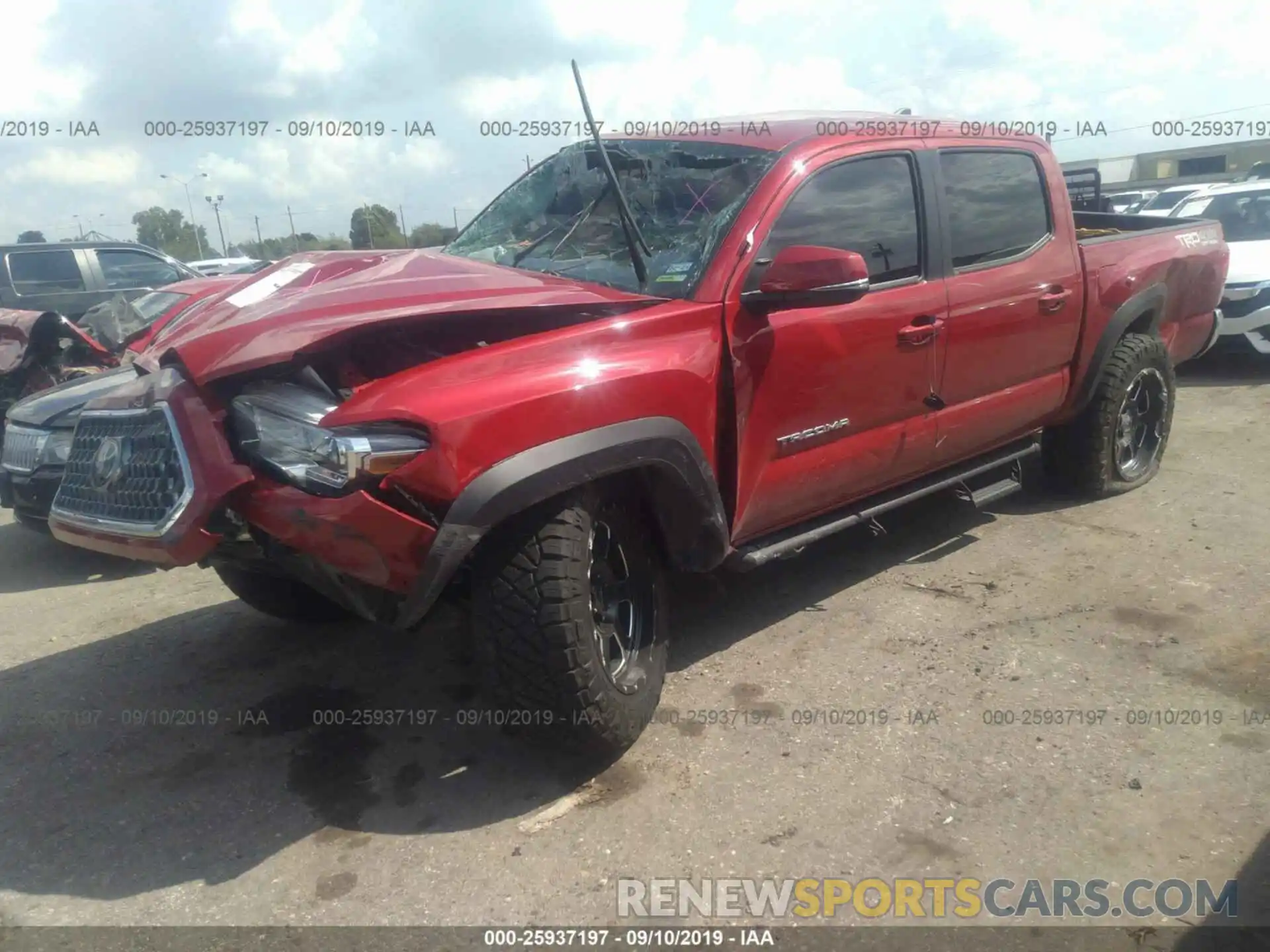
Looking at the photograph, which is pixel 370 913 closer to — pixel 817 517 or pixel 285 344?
pixel 285 344

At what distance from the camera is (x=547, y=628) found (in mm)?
2699

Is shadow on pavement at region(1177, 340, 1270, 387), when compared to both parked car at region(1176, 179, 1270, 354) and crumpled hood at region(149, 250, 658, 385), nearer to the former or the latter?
parked car at region(1176, 179, 1270, 354)

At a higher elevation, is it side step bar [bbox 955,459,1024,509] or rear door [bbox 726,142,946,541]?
rear door [bbox 726,142,946,541]

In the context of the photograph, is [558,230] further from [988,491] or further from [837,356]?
[988,491]

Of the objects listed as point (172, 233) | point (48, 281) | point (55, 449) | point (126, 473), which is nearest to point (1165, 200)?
point (48, 281)

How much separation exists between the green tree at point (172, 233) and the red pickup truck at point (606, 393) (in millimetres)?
26630

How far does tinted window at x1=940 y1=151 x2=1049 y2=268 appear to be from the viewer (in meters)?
4.13

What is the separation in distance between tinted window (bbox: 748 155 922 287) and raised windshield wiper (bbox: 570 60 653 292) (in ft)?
1.30

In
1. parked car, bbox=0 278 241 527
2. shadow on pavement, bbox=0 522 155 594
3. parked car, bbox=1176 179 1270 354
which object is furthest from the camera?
parked car, bbox=1176 179 1270 354

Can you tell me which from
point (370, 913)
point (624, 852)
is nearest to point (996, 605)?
point (624, 852)

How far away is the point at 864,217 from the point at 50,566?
4.68 m

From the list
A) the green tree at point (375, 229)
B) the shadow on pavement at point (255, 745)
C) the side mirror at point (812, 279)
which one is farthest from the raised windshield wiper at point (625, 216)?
the green tree at point (375, 229)

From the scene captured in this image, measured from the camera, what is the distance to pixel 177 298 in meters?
7.01

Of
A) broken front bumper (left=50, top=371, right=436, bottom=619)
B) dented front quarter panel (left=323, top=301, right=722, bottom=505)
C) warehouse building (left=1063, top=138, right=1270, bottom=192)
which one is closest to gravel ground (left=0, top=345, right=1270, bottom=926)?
broken front bumper (left=50, top=371, right=436, bottom=619)
